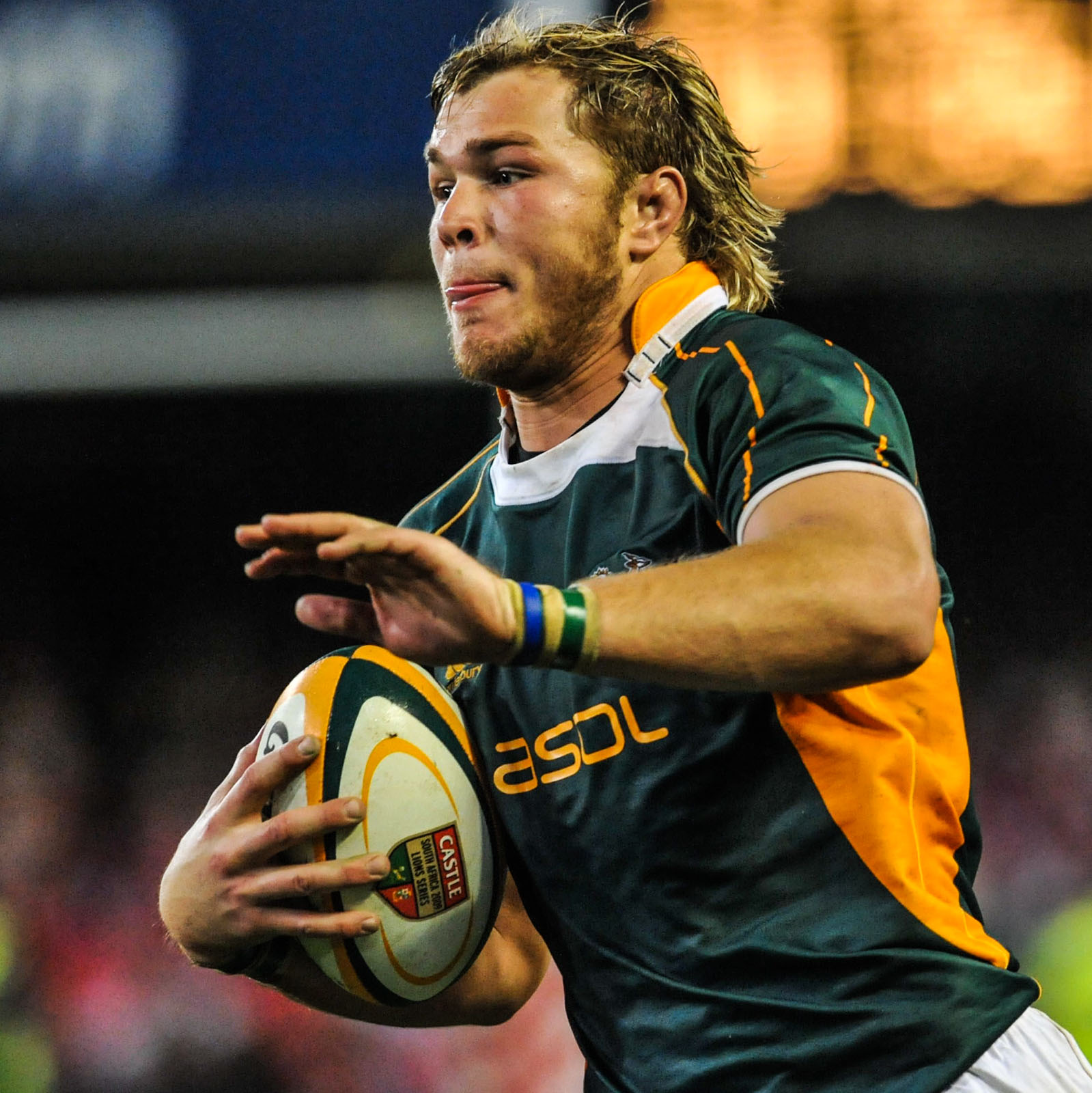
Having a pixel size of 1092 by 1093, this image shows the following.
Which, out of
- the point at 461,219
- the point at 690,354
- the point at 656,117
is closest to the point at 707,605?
the point at 690,354

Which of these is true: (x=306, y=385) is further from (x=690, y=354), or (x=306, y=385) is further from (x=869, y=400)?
(x=869, y=400)

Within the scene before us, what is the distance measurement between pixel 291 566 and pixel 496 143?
985mm

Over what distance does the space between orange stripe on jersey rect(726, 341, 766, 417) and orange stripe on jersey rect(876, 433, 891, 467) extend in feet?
0.51

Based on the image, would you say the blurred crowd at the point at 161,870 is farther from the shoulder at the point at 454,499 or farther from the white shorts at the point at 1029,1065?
the white shorts at the point at 1029,1065

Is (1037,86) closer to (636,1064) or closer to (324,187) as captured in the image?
(324,187)

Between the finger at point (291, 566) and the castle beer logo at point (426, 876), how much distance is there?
0.62 metres

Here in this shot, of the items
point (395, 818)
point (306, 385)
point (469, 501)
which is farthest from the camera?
point (306, 385)

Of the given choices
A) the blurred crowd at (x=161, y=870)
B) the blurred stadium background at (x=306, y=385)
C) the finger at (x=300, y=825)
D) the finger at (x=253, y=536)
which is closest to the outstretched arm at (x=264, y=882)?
the finger at (x=300, y=825)

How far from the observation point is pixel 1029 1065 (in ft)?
6.37

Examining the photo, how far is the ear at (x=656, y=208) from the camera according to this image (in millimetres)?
2432

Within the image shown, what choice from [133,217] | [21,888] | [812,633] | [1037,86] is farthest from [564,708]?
[21,888]

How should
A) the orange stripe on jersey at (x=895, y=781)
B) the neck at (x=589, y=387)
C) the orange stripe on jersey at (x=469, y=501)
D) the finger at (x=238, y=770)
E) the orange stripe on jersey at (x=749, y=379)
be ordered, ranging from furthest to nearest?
the orange stripe on jersey at (x=469, y=501) → the neck at (x=589, y=387) → the finger at (x=238, y=770) → the orange stripe on jersey at (x=895, y=781) → the orange stripe on jersey at (x=749, y=379)

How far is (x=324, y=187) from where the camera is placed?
5.92 m

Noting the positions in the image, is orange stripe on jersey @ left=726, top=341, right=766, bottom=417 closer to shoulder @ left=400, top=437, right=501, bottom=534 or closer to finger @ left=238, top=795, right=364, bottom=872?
shoulder @ left=400, top=437, right=501, bottom=534
